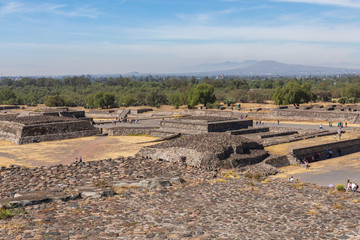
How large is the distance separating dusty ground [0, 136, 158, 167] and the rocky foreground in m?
6.36

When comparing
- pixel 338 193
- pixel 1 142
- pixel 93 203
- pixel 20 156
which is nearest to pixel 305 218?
pixel 338 193

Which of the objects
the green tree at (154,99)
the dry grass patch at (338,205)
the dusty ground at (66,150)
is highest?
the green tree at (154,99)

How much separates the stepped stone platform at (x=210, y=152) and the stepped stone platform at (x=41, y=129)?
13328 millimetres

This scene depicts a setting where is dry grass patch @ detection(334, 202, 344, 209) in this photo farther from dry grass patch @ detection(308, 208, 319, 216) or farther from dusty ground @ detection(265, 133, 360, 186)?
dusty ground @ detection(265, 133, 360, 186)

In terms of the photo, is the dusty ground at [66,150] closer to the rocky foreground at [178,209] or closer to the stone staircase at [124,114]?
the rocky foreground at [178,209]

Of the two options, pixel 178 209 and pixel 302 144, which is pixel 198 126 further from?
pixel 178 209

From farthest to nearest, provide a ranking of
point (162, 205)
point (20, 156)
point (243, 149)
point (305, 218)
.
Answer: point (20, 156) < point (243, 149) < point (162, 205) < point (305, 218)

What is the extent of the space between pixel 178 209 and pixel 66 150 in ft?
57.3

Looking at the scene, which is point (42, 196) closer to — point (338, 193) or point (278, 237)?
point (278, 237)

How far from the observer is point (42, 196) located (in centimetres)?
1302

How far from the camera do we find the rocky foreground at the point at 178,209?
33.6 feet

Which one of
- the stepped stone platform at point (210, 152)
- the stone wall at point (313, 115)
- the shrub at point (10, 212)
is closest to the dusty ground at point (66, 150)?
the stepped stone platform at point (210, 152)

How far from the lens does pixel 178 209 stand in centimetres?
1222

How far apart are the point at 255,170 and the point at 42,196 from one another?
1136cm
